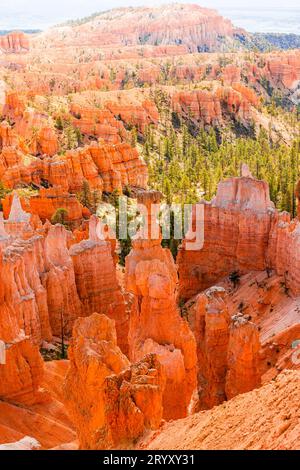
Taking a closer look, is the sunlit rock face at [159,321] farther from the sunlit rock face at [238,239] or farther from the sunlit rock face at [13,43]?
the sunlit rock face at [13,43]

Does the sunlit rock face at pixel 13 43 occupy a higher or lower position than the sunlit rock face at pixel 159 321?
higher

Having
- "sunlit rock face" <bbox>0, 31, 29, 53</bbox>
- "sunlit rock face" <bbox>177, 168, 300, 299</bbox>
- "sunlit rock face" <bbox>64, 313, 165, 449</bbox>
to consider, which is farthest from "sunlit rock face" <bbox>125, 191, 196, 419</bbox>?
"sunlit rock face" <bbox>0, 31, 29, 53</bbox>

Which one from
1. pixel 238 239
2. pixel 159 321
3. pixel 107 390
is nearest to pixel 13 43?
pixel 238 239

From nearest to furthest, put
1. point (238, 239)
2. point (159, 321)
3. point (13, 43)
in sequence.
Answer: point (159, 321) < point (238, 239) < point (13, 43)

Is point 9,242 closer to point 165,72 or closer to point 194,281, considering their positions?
point 194,281

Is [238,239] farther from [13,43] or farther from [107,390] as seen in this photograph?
[13,43]

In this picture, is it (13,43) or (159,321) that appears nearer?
(159,321)

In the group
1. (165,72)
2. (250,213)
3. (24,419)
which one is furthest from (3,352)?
(165,72)

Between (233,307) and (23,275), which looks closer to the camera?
(23,275)

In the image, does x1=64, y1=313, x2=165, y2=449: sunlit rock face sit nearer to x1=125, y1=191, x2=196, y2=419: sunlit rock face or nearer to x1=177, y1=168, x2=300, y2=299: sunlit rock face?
x1=125, y1=191, x2=196, y2=419: sunlit rock face

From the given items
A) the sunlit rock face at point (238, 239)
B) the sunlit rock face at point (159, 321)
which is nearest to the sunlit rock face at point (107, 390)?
the sunlit rock face at point (159, 321)

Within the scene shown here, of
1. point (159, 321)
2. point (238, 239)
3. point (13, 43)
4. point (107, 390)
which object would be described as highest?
point (13, 43)
